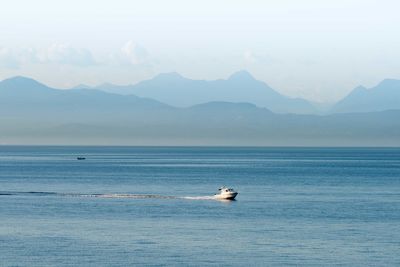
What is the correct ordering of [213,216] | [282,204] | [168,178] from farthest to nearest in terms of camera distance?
1. [168,178]
2. [282,204]
3. [213,216]

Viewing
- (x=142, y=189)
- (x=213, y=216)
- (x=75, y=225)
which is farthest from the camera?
(x=142, y=189)

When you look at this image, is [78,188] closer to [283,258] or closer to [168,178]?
[168,178]

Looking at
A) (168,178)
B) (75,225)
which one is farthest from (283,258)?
(168,178)

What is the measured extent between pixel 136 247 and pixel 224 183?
102 meters

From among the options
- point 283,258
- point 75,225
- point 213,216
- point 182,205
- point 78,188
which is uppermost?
point 78,188

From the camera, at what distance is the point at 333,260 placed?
68.7 metres

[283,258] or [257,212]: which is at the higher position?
[257,212]

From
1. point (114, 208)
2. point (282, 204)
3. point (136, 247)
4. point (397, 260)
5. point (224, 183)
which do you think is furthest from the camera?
point (224, 183)

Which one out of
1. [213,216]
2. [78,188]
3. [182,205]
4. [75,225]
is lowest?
[75,225]

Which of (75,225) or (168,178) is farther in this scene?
(168,178)

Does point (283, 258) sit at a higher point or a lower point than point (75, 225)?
lower

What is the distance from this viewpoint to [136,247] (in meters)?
74.0

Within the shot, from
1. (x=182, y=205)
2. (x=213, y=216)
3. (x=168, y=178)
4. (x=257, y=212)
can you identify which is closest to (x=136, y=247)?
(x=213, y=216)

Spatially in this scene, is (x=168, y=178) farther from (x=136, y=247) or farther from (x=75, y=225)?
(x=136, y=247)
